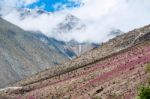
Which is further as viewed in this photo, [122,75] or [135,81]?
[122,75]

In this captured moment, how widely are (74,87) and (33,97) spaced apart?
11177 mm

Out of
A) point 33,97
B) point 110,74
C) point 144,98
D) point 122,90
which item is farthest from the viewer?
point 33,97

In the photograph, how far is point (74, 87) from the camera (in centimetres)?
6041

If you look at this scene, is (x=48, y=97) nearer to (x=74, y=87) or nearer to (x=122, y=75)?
(x=74, y=87)

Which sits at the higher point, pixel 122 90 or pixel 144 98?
pixel 144 98

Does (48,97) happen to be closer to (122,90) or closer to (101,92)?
(101,92)

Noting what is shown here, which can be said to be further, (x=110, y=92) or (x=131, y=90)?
(x=110, y=92)

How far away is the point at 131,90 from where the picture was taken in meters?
42.2

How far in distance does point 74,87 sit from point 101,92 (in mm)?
12574

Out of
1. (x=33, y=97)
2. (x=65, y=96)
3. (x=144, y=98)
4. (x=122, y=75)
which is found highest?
(x=144, y=98)

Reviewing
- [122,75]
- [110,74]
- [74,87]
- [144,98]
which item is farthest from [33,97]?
[144,98]

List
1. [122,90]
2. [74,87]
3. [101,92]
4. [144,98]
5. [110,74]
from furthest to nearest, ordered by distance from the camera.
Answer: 1. [74,87]
2. [110,74]
3. [101,92]
4. [122,90]
5. [144,98]

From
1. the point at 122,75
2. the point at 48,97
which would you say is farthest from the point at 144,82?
the point at 48,97

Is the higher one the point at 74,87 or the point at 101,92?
the point at 101,92
